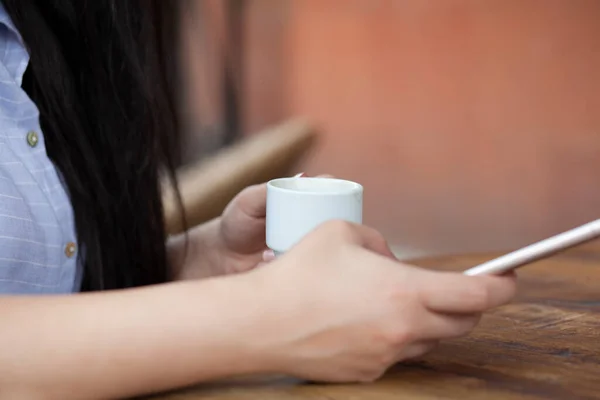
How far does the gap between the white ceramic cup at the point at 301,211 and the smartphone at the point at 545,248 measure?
0.14m

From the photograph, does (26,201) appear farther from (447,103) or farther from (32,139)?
(447,103)

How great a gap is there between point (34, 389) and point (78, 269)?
1.16 feet

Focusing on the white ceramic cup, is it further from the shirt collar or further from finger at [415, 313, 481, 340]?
the shirt collar

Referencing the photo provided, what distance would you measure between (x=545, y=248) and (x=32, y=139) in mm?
549

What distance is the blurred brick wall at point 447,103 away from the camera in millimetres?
2807

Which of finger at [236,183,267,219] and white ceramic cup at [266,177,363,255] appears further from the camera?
finger at [236,183,267,219]

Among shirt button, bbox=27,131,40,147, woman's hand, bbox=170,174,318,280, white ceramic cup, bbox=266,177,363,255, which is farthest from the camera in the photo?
woman's hand, bbox=170,174,318,280

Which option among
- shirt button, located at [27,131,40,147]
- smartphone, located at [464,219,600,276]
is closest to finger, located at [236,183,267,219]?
shirt button, located at [27,131,40,147]

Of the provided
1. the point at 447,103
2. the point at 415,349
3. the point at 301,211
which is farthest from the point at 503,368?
the point at 447,103

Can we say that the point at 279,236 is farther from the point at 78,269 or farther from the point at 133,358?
the point at 78,269

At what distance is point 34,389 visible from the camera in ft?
1.90

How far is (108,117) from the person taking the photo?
38.3 inches

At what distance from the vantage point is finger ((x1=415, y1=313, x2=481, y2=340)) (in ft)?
1.95

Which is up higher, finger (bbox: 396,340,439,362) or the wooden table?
finger (bbox: 396,340,439,362)
